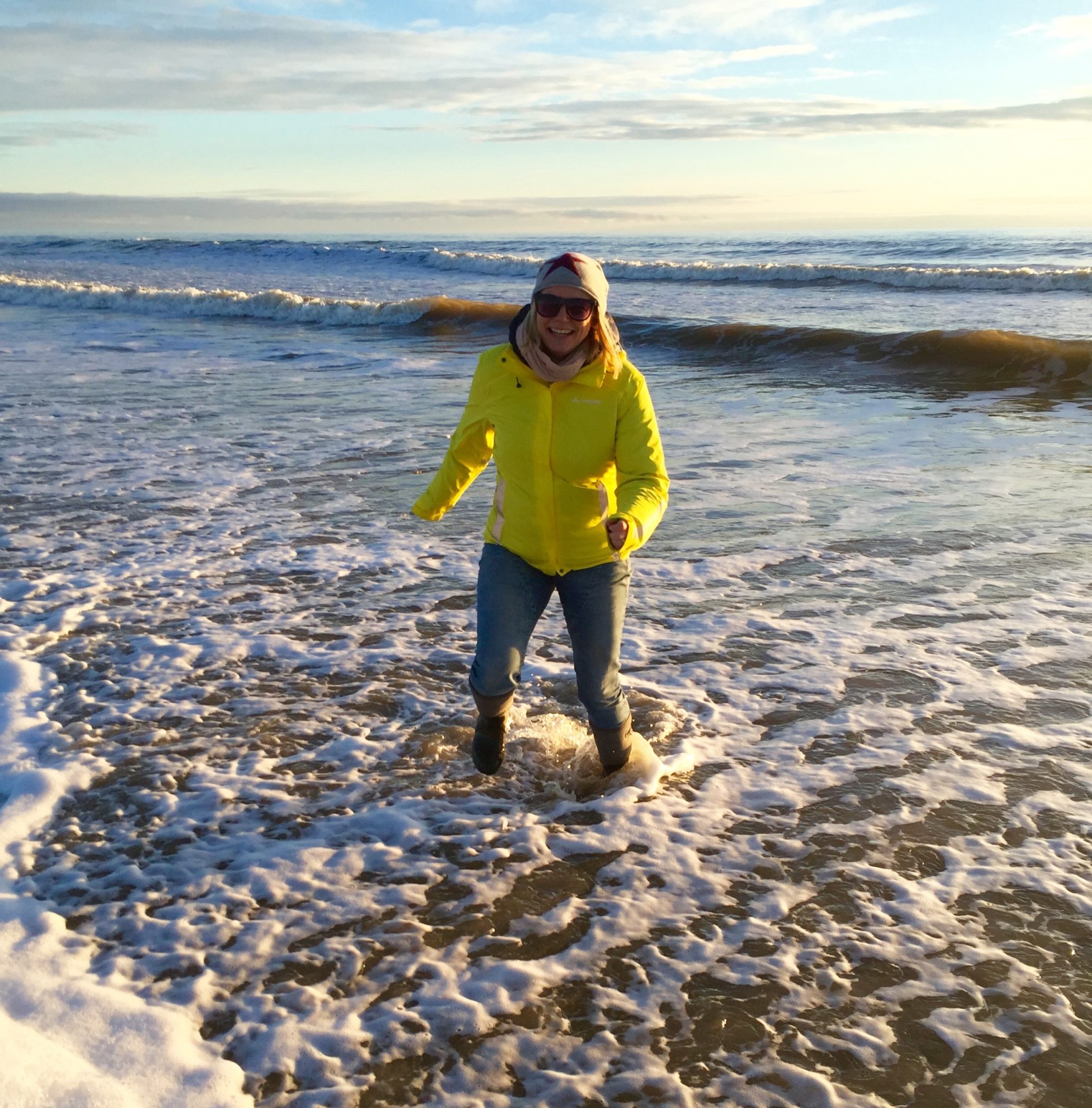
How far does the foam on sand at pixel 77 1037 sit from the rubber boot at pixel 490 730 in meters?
1.61

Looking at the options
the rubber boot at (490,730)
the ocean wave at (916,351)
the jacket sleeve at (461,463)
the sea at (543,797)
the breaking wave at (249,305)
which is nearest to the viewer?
the sea at (543,797)

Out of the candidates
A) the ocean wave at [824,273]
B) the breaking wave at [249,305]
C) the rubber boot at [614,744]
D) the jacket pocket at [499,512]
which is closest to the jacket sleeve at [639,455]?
the jacket pocket at [499,512]

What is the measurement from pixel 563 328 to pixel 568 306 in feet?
0.27

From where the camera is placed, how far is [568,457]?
390 cm

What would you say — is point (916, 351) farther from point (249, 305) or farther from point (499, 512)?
point (249, 305)

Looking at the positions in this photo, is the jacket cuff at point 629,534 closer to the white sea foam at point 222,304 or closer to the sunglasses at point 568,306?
the sunglasses at point 568,306

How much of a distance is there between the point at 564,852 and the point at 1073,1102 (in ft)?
5.98

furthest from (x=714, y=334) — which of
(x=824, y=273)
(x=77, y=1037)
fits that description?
(x=77, y=1037)

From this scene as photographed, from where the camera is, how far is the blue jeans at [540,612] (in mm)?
4055

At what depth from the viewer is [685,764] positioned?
477cm

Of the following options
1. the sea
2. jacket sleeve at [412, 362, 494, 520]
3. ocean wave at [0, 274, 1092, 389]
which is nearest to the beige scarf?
jacket sleeve at [412, 362, 494, 520]

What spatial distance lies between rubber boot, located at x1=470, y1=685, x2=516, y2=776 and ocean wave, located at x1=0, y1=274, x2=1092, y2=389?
13490mm

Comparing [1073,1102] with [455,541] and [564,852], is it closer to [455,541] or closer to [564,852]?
[564,852]

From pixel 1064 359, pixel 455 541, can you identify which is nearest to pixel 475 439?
pixel 455 541
